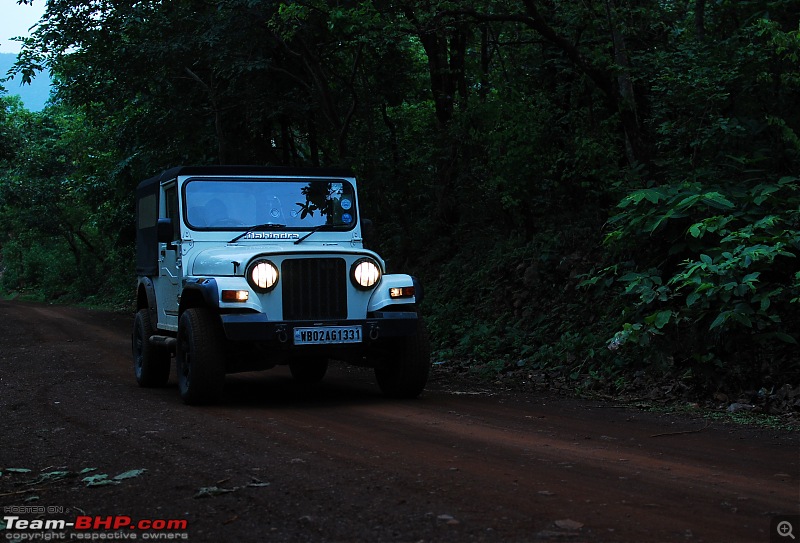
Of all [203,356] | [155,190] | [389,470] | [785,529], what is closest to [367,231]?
[203,356]

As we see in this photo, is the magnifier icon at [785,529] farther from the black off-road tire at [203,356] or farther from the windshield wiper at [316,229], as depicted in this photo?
the windshield wiper at [316,229]

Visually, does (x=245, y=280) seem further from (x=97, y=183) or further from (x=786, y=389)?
(x=97, y=183)

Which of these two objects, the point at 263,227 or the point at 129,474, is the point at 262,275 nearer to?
the point at 263,227

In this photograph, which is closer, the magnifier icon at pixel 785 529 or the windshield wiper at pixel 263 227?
the magnifier icon at pixel 785 529

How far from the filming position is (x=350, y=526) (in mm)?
4617

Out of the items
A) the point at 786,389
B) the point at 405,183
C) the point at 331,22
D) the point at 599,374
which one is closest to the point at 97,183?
the point at 405,183

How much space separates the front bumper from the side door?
1.65m

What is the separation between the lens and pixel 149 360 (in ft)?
36.2

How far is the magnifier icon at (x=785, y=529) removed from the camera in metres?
4.40

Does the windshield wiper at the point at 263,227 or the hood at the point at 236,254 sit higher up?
the windshield wiper at the point at 263,227

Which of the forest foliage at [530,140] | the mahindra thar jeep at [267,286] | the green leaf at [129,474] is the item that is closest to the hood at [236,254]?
the mahindra thar jeep at [267,286]

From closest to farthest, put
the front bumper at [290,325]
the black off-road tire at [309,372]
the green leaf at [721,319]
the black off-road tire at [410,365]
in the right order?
the front bumper at [290,325] → the green leaf at [721,319] → the black off-road tire at [410,365] → the black off-road tire at [309,372]

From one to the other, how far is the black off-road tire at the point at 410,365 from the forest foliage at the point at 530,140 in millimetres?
2271

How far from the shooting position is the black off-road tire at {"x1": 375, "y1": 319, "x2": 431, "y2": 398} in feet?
31.0
